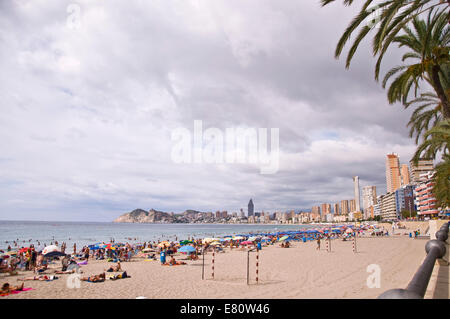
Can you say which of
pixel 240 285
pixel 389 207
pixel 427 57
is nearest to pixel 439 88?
pixel 427 57

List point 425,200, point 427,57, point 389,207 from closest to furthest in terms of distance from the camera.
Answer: point 427,57 → point 425,200 → point 389,207

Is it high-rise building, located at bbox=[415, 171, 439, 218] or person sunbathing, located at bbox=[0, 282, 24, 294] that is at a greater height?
high-rise building, located at bbox=[415, 171, 439, 218]

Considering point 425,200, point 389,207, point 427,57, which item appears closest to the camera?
point 427,57

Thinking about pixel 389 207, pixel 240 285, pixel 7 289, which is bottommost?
pixel 7 289

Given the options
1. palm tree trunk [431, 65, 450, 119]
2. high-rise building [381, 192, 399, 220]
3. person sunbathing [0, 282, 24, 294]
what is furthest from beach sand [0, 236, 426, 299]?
high-rise building [381, 192, 399, 220]

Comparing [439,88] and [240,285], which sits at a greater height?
[439,88]

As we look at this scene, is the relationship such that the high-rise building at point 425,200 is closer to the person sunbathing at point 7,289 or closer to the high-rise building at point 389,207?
the high-rise building at point 389,207

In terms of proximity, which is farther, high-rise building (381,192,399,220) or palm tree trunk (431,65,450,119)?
high-rise building (381,192,399,220)

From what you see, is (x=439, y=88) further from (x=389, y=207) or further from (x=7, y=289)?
(x=389, y=207)

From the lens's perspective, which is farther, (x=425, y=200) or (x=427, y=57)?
(x=425, y=200)

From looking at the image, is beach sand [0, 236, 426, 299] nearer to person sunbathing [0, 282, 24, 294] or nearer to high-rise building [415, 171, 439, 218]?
person sunbathing [0, 282, 24, 294]

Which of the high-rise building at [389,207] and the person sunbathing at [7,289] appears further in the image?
the high-rise building at [389,207]

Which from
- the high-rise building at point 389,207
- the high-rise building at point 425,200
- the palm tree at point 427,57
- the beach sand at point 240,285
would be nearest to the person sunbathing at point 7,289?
the beach sand at point 240,285
